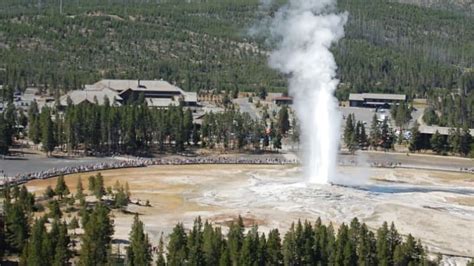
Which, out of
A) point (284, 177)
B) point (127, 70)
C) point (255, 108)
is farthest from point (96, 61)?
point (284, 177)

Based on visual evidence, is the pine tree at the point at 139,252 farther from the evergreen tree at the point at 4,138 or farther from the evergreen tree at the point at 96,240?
the evergreen tree at the point at 4,138

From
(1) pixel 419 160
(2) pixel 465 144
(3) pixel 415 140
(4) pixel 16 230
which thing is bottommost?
(4) pixel 16 230

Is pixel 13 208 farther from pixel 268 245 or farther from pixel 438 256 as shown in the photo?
pixel 438 256

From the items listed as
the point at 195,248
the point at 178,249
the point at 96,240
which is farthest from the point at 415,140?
the point at 96,240

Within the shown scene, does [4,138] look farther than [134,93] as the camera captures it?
No

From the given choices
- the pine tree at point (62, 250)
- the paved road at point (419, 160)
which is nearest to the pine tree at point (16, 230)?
the pine tree at point (62, 250)

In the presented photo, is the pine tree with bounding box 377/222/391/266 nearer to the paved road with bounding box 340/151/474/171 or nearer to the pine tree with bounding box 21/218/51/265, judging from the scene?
the pine tree with bounding box 21/218/51/265

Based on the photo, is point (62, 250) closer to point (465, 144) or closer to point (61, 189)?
point (61, 189)
